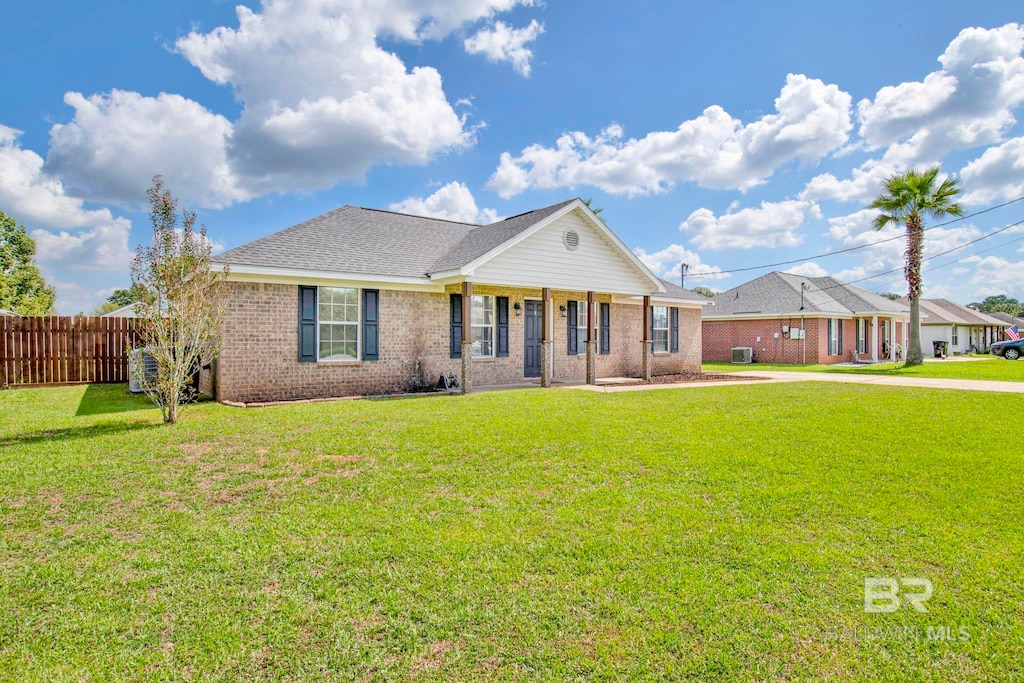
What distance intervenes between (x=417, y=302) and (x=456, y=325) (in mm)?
1290

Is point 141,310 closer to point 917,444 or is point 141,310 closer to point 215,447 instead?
point 215,447

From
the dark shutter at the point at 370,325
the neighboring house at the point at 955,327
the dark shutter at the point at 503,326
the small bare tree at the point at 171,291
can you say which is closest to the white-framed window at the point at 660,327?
the dark shutter at the point at 503,326

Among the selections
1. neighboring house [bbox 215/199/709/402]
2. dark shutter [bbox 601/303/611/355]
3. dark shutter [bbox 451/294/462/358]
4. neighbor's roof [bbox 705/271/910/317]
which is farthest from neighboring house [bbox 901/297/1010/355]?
dark shutter [bbox 451/294/462/358]

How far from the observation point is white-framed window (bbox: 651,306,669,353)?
61.9ft

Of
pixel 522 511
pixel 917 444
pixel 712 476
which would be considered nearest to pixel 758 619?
pixel 522 511

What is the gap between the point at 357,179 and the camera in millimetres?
17000

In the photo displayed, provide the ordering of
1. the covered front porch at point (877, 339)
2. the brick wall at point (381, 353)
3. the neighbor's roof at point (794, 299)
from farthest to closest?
the covered front porch at point (877, 339) < the neighbor's roof at point (794, 299) < the brick wall at point (381, 353)

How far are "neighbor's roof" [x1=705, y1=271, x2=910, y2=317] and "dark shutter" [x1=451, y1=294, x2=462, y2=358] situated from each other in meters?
20.9

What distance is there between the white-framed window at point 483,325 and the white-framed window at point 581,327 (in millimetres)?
3314

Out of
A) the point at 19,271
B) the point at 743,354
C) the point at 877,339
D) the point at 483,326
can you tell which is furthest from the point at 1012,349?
the point at 19,271

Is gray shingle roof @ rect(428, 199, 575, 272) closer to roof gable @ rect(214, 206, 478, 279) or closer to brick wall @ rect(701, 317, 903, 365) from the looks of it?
roof gable @ rect(214, 206, 478, 279)

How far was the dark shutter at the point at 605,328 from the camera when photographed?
56.7 ft

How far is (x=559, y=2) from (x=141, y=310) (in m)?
12.1

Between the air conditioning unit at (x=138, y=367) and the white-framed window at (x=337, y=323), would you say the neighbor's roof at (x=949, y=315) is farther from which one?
the air conditioning unit at (x=138, y=367)
